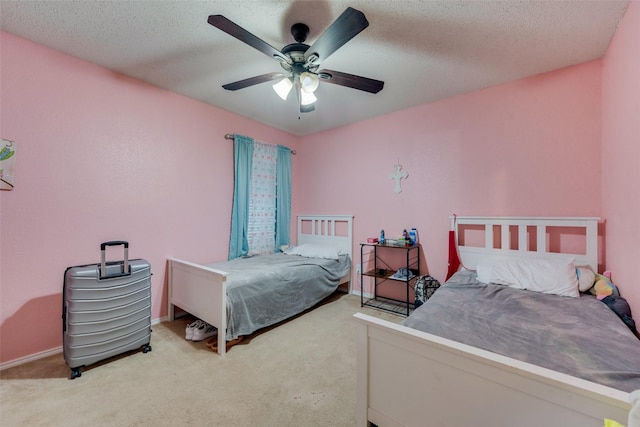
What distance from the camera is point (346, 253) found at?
147 inches

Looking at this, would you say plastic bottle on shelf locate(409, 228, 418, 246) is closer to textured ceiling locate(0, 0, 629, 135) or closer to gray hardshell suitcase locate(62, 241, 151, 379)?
textured ceiling locate(0, 0, 629, 135)

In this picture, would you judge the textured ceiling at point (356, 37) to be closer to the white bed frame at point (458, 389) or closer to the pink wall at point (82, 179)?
the pink wall at point (82, 179)

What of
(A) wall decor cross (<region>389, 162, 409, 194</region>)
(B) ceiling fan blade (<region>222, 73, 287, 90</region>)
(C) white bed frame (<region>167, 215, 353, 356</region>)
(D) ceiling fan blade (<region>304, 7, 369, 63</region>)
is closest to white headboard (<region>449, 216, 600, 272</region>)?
(A) wall decor cross (<region>389, 162, 409, 194</region>)

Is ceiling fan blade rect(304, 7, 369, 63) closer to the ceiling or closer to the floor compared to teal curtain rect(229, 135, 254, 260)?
closer to the ceiling

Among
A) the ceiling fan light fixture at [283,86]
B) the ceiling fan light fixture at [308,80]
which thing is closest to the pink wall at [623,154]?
the ceiling fan light fixture at [308,80]

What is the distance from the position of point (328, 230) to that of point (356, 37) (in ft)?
8.58

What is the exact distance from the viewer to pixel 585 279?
1991 millimetres

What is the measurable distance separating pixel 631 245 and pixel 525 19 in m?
1.61

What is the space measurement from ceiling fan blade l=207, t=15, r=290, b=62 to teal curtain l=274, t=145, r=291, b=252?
7.75 feet

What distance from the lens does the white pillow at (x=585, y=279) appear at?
1.98m

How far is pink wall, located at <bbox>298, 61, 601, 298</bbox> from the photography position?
7.48ft

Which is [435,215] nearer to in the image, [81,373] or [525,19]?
[525,19]

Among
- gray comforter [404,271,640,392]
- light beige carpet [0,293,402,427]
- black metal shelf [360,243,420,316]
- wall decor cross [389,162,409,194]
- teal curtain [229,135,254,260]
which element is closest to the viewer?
gray comforter [404,271,640,392]

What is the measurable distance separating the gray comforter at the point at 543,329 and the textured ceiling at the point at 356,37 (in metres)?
1.92
